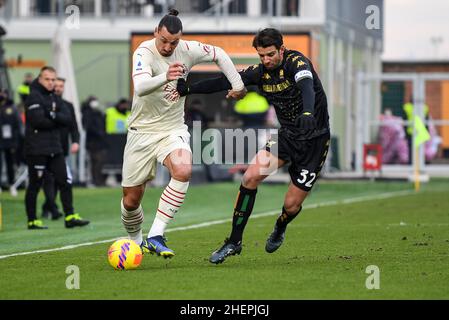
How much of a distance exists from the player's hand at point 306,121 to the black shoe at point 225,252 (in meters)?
1.35

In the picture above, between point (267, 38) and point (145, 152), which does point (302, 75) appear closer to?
point (267, 38)

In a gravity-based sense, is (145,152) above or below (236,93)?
below

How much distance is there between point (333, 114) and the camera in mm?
35938

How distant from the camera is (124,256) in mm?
11367

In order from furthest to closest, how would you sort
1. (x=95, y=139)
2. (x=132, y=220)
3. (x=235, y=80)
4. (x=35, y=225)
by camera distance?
(x=95, y=139)
(x=35, y=225)
(x=132, y=220)
(x=235, y=80)

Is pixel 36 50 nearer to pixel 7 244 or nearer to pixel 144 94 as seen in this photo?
pixel 7 244

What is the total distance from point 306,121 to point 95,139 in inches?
708

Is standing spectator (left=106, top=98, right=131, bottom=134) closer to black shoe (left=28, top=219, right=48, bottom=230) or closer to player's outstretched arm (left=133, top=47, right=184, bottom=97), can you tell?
black shoe (left=28, top=219, right=48, bottom=230)

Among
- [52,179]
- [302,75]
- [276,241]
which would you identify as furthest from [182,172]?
[52,179]

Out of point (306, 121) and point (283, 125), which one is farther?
point (283, 125)

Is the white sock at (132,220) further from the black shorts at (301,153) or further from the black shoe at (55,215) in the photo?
the black shoe at (55,215)

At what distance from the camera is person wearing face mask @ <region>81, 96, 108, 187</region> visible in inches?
1134

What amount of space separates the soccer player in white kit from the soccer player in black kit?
0.81 feet
